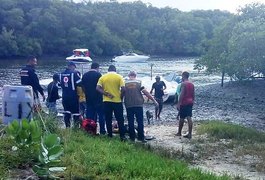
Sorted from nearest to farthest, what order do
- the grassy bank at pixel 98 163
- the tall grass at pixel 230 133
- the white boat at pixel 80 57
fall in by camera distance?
the grassy bank at pixel 98 163 < the tall grass at pixel 230 133 < the white boat at pixel 80 57

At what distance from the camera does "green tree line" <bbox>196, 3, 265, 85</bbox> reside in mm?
27594

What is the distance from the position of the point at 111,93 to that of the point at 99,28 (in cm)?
7895

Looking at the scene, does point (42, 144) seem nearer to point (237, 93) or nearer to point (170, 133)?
point (170, 133)

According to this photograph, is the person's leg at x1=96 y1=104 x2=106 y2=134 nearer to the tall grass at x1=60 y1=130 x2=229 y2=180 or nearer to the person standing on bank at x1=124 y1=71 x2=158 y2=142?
the person standing on bank at x1=124 y1=71 x2=158 y2=142

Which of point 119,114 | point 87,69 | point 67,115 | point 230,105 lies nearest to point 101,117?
point 119,114

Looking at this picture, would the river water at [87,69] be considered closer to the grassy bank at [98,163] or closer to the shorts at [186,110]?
the shorts at [186,110]

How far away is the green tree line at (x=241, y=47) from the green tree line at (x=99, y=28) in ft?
72.4

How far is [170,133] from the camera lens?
1227 centimetres

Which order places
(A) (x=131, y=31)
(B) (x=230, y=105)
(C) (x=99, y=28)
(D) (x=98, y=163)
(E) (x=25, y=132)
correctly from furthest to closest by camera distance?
(A) (x=131, y=31)
(C) (x=99, y=28)
(B) (x=230, y=105)
(D) (x=98, y=163)
(E) (x=25, y=132)

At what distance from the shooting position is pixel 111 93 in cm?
939

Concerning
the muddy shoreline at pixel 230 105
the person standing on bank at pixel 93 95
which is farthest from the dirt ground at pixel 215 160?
the muddy shoreline at pixel 230 105

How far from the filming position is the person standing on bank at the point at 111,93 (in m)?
9.40

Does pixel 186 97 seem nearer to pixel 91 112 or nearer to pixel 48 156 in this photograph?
pixel 91 112

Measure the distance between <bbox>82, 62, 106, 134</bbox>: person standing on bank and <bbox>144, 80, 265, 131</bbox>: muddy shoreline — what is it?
683 centimetres
